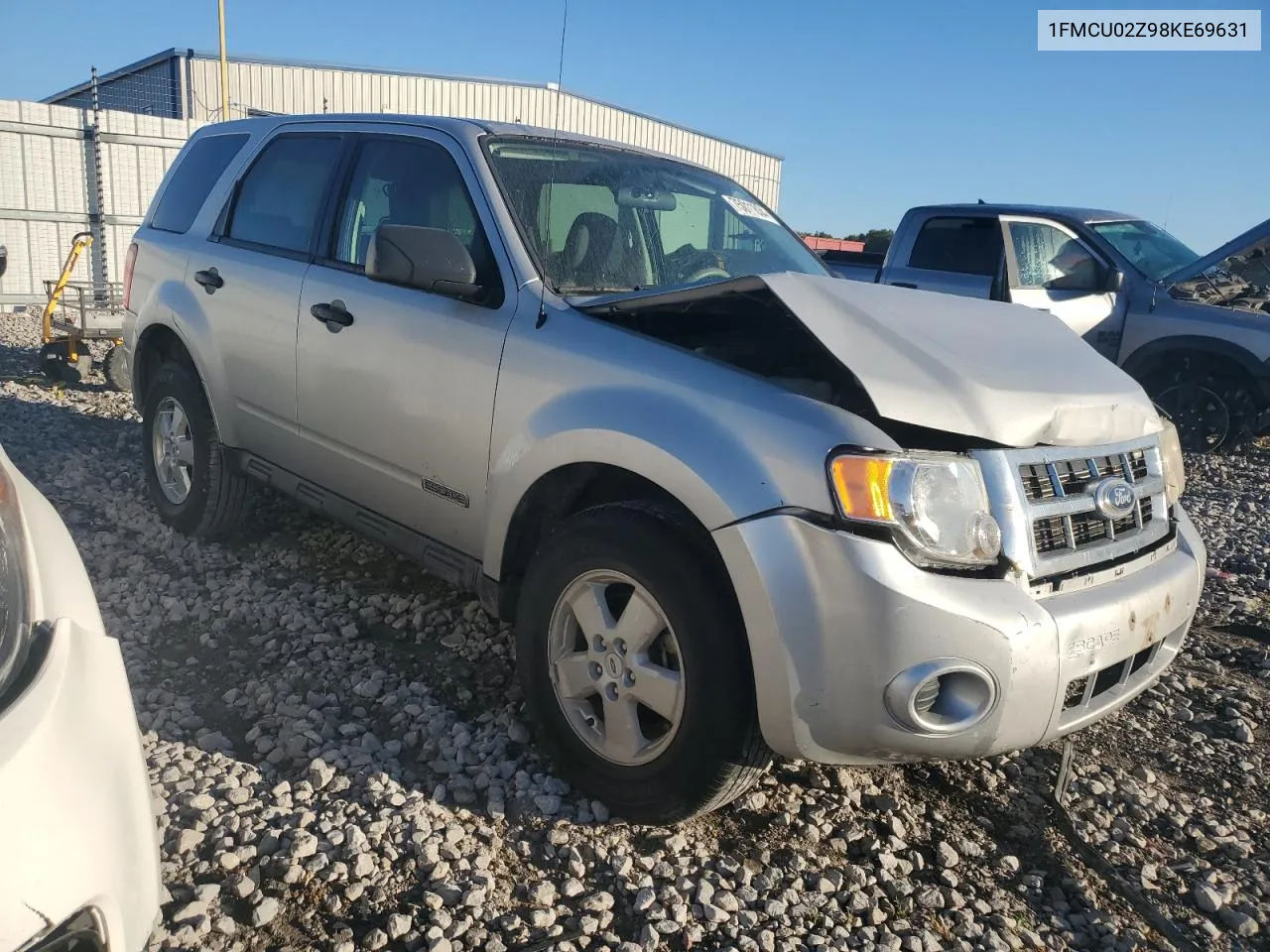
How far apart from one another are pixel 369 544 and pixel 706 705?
2774 mm

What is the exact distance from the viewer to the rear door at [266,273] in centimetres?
386

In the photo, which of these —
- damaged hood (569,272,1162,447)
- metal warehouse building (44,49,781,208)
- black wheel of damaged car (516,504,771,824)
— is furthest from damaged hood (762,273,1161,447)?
metal warehouse building (44,49,781,208)

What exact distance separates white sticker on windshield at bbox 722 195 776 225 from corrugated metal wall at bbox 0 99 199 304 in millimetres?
12027

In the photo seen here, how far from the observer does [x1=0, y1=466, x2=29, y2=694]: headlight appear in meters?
1.37

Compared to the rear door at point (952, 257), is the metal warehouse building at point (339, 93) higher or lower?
higher

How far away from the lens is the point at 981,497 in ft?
7.23

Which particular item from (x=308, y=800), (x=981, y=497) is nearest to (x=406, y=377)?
→ (x=308, y=800)

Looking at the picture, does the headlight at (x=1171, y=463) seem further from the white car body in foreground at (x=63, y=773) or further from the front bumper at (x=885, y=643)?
the white car body in foreground at (x=63, y=773)

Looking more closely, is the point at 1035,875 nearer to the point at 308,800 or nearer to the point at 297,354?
the point at 308,800

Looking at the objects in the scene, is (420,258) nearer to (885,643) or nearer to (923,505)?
(923,505)

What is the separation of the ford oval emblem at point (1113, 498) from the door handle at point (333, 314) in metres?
2.46

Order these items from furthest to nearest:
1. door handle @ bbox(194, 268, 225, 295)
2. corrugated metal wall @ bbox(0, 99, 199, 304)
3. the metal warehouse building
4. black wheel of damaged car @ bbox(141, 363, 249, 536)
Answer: the metal warehouse building
corrugated metal wall @ bbox(0, 99, 199, 304)
black wheel of damaged car @ bbox(141, 363, 249, 536)
door handle @ bbox(194, 268, 225, 295)

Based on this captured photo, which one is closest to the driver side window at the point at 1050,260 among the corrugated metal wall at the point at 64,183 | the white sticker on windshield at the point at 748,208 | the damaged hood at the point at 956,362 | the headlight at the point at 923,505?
the white sticker on windshield at the point at 748,208

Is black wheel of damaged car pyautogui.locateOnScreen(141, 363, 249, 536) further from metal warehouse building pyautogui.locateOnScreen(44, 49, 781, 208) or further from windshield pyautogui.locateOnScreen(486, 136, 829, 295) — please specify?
metal warehouse building pyautogui.locateOnScreen(44, 49, 781, 208)
